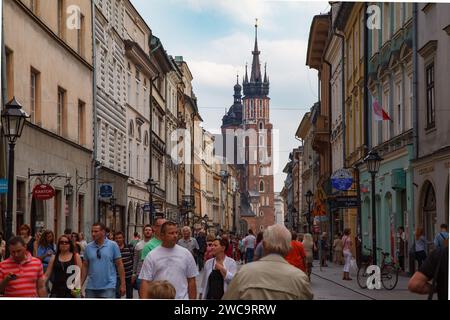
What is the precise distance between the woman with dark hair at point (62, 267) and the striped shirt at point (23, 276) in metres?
1.36

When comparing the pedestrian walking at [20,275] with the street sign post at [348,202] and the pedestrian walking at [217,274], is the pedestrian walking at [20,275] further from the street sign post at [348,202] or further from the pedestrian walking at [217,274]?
the street sign post at [348,202]

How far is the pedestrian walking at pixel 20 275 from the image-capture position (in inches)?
407

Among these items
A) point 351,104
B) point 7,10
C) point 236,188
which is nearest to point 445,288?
point 7,10

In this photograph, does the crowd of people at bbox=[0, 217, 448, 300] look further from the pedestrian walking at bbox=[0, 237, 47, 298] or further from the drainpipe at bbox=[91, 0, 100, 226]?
the drainpipe at bbox=[91, 0, 100, 226]

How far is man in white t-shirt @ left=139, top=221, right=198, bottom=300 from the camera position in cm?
1010

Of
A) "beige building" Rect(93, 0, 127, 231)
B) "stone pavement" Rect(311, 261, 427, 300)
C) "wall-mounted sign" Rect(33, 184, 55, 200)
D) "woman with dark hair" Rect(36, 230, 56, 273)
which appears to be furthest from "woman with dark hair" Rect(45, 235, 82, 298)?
"beige building" Rect(93, 0, 127, 231)

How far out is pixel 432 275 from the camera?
7.12m

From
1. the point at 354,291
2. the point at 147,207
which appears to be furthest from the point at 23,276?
the point at 147,207

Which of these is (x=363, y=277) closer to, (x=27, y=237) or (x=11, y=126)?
(x=27, y=237)

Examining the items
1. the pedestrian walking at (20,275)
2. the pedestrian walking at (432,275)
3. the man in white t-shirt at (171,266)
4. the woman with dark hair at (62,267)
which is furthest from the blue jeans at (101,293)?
the pedestrian walking at (432,275)

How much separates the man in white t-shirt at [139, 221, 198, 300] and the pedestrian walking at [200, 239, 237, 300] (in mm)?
767

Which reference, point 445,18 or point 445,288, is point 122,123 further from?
point 445,288

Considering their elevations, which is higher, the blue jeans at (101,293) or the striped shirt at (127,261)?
the striped shirt at (127,261)

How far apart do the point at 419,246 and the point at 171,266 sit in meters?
8.63
